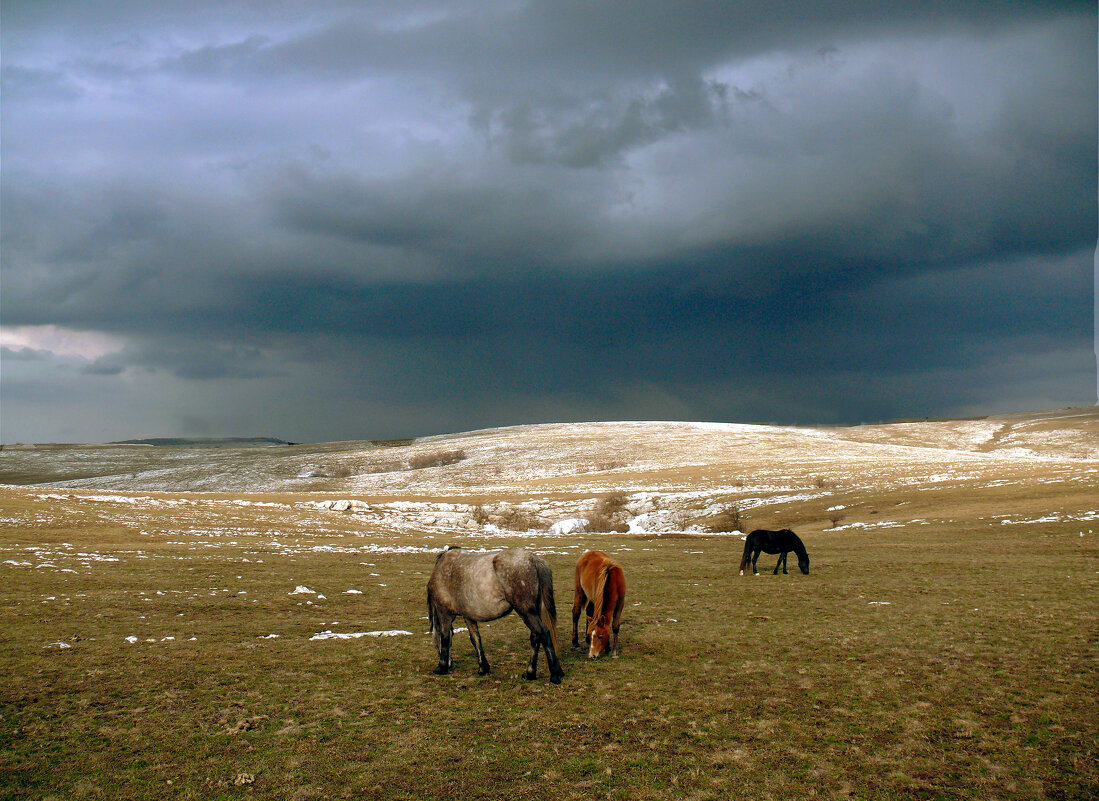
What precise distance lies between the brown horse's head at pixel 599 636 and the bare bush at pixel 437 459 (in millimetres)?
98452

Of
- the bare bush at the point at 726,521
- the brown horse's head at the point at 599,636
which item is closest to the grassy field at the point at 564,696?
the brown horse's head at the point at 599,636

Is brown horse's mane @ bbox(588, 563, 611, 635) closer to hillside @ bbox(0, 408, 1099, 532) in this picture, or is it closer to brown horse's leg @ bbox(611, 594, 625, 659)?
brown horse's leg @ bbox(611, 594, 625, 659)

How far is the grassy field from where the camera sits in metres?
8.30

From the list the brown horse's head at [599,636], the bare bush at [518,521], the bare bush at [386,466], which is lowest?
the bare bush at [518,521]

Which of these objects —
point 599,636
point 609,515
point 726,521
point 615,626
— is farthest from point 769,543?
point 609,515

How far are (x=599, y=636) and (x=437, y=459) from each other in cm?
10618

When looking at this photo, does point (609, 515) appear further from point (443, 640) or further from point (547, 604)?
point (547, 604)

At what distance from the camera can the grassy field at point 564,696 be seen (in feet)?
27.2

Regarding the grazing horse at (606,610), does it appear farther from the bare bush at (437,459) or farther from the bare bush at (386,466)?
the bare bush at (386,466)

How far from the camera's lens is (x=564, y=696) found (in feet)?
37.0

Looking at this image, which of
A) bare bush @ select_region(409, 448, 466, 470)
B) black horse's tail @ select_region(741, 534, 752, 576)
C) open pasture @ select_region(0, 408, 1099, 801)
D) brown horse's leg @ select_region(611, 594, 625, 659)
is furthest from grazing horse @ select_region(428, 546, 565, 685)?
bare bush @ select_region(409, 448, 466, 470)

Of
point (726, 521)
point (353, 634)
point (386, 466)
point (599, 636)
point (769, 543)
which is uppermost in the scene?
point (599, 636)

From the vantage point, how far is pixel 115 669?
1259 cm

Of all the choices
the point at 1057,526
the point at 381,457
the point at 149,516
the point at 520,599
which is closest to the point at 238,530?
the point at 149,516
